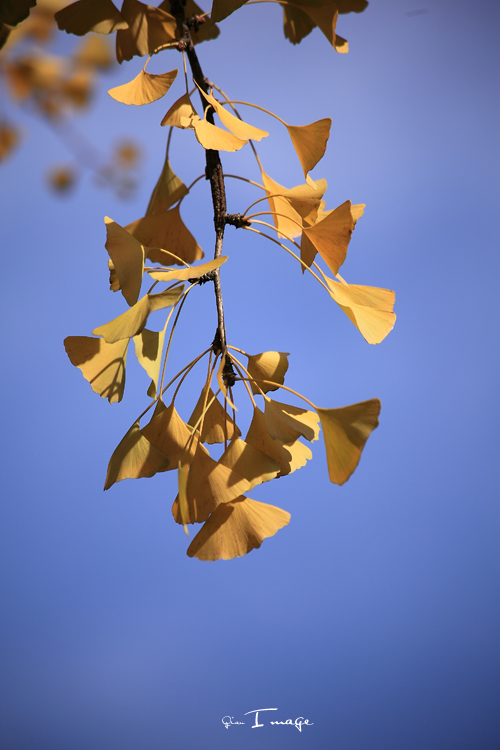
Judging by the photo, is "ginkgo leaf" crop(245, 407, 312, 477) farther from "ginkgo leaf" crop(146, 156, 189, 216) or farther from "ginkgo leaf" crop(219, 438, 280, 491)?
"ginkgo leaf" crop(146, 156, 189, 216)

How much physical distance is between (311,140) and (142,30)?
0.18 metres

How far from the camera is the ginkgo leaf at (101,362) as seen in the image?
37 centimetres

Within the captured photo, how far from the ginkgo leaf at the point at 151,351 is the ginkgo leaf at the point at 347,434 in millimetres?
134

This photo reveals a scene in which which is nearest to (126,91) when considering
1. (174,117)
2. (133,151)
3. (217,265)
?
(174,117)

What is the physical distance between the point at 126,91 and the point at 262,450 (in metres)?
0.27

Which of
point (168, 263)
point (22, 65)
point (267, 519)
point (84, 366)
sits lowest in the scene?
point (267, 519)

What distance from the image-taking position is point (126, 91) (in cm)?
36

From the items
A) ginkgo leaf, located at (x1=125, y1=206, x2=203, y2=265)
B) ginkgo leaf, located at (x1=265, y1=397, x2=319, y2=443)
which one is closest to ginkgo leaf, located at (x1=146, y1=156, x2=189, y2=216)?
ginkgo leaf, located at (x1=125, y1=206, x2=203, y2=265)

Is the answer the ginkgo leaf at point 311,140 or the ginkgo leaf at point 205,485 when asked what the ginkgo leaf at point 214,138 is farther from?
the ginkgo leaf at point 205,485

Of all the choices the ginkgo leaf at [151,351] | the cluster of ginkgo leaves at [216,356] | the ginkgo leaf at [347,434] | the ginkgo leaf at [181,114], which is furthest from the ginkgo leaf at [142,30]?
the ginkgo leaf at [347,434]

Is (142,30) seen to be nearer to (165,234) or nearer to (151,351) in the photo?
(165,234)

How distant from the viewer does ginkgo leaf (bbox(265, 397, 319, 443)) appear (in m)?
0.34

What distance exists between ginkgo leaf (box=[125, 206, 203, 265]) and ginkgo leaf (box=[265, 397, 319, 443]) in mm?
182

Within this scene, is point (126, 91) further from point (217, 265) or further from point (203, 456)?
point (203, 456)
